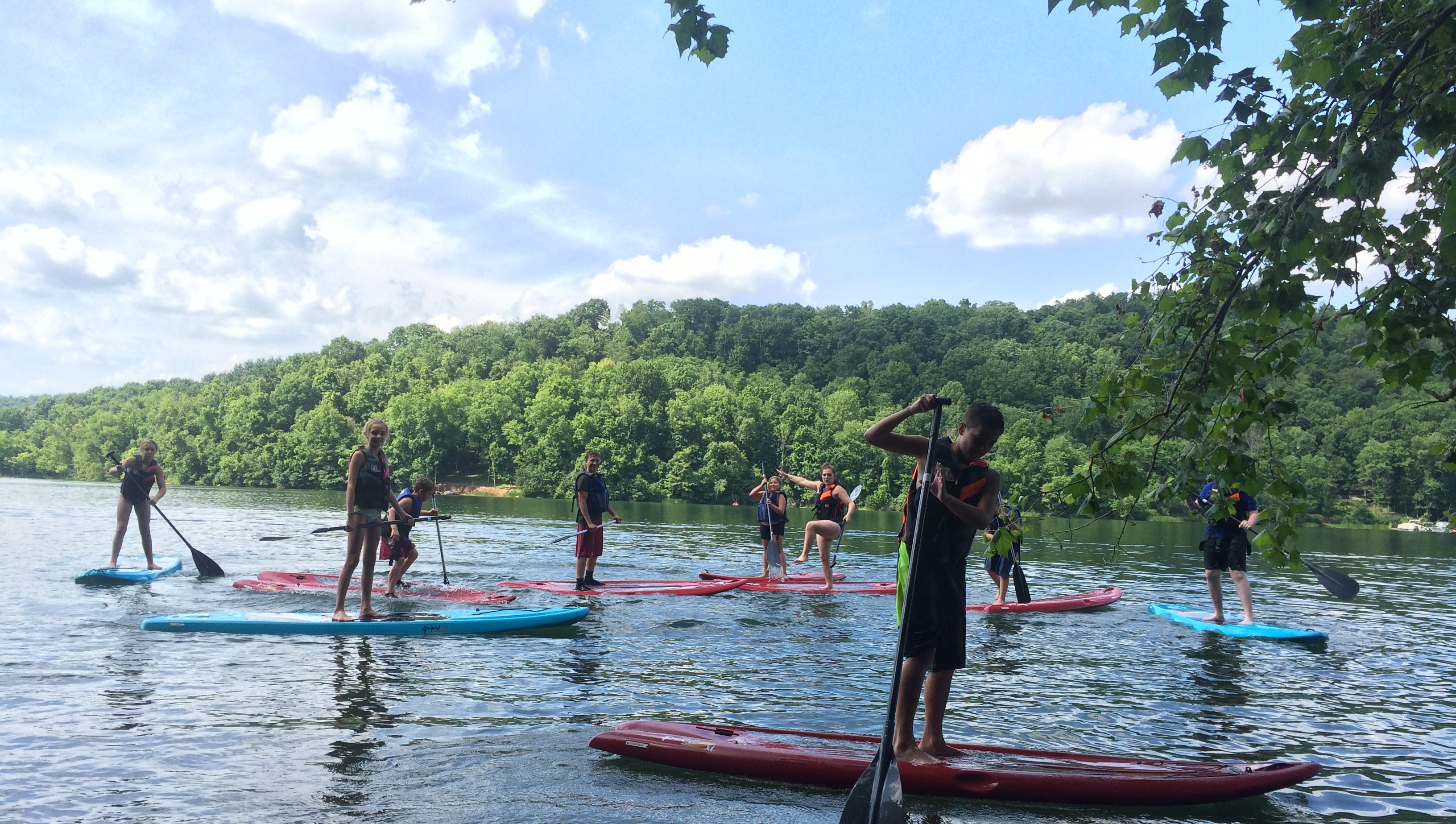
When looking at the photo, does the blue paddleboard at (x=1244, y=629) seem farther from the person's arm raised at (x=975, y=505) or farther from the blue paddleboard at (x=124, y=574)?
the blue paddleboard at (x=124, y=574)

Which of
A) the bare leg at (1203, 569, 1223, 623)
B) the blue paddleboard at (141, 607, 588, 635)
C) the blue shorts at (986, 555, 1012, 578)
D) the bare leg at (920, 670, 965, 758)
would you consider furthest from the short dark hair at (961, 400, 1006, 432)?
the blue shorts at (986, 555, 1012, 578)

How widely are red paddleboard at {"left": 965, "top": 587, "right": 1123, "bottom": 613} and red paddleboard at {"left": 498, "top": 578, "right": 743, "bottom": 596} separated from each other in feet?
12.8

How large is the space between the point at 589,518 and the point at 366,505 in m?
4.81

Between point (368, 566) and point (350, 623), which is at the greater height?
point (368, 566)

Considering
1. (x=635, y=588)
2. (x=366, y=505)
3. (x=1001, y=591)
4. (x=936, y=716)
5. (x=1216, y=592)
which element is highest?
(x=366, y=505)

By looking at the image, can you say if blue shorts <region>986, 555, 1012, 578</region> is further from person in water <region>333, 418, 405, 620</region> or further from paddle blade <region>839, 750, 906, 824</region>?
paddle blade <region>839, 750, 906, 824</region>

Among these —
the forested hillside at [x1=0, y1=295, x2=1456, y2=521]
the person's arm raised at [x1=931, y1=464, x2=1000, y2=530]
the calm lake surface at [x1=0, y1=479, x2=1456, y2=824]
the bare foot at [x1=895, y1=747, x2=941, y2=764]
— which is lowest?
the calm lake surface at [x1=0, y1=479, x2=1456, y2=824]

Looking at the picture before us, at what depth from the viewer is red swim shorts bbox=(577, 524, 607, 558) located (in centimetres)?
1450

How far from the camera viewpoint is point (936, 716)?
5.67m

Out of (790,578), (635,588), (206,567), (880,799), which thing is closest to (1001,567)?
(790,578)

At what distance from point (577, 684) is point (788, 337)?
120 m

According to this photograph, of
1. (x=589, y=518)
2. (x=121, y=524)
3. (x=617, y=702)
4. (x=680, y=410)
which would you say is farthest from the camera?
(x=680, y=410)

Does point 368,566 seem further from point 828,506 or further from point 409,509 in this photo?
point 828,506

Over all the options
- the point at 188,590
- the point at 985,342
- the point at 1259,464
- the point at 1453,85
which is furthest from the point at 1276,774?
the point at 985,342
